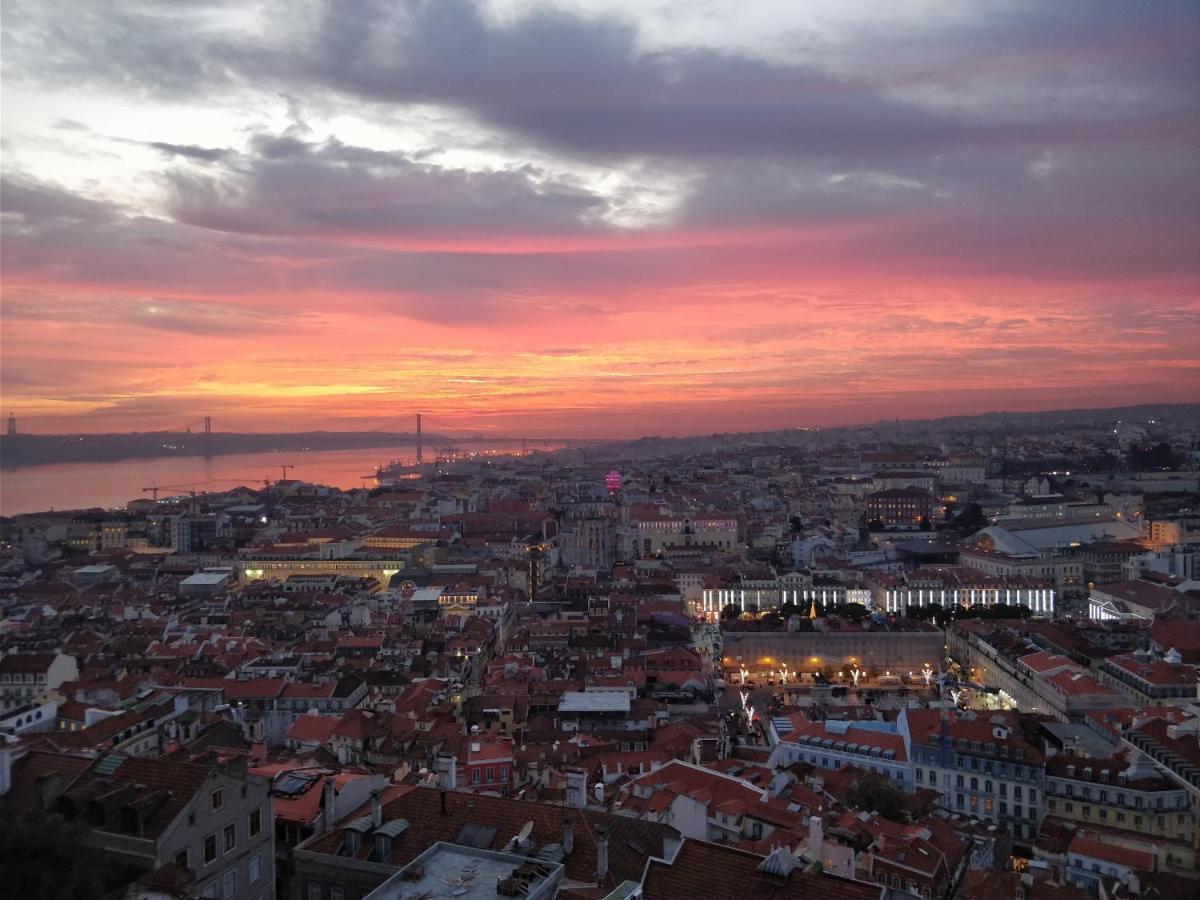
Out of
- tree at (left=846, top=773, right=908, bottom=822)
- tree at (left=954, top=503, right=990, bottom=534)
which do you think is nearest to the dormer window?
tree at (left=846, top=773, right=908, bottom=822)

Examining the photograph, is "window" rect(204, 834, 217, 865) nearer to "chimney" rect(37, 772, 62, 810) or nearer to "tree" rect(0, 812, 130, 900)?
"chimney" rect(37, 772, 62, 810)

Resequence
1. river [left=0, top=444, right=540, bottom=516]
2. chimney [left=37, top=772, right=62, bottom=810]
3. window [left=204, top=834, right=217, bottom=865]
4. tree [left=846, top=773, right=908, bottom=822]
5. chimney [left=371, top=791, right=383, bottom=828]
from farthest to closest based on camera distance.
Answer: river [left=0, top=444, right=540, bottom=516] → tree [left=846, top=773, right=908, bottom=822] → chimney [left=371, top=791, right=383, bottom=828] → window [left=204, top=834, right=217, bottom=865] → chimney [left=37, top=772, right=62, bottom=810]

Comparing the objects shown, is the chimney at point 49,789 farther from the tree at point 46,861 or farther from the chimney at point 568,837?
the chimney at point 568,837

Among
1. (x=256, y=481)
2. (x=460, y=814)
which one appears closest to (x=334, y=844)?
(x=460, y=814)

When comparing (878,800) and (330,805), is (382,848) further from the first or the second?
(878,800)

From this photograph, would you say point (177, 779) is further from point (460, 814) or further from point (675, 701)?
point (675, 701)

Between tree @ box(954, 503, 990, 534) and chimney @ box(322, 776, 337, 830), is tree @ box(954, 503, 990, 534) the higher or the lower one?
the lower one
